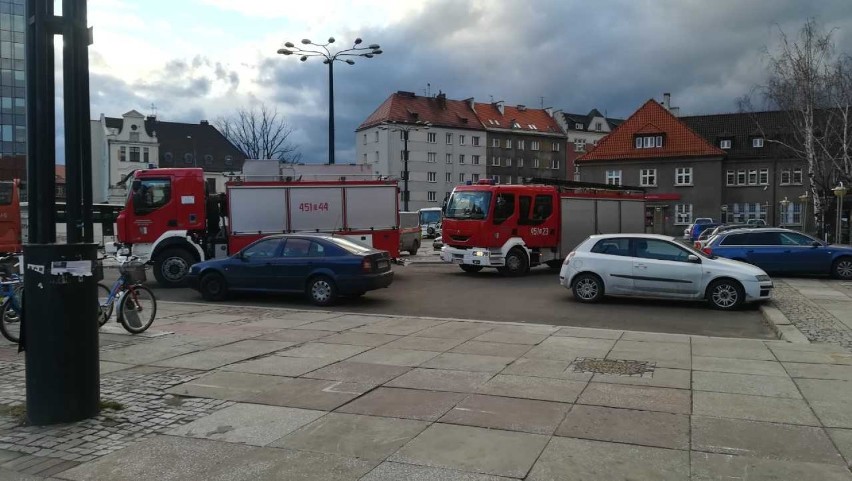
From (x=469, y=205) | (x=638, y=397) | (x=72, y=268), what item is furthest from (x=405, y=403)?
(x=469, y=205)

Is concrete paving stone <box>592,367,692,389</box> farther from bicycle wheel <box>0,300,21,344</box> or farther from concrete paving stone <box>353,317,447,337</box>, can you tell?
bicycle wheel <box>0,300,21,344</box>

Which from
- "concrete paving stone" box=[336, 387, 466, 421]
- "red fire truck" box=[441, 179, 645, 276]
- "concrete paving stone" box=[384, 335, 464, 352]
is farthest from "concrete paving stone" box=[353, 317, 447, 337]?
"red fire truck" box=[441, 179, 645, 276]

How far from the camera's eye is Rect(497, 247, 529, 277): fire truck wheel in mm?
19938

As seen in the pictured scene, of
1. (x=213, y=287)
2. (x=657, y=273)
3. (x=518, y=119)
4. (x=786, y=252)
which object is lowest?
(x=213, y=287)

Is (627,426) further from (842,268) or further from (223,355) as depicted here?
(842,268)

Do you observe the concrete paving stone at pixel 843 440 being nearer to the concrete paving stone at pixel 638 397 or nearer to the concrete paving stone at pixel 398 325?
the concrete paving stone at pixel 638 397

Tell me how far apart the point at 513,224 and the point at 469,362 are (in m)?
12.5

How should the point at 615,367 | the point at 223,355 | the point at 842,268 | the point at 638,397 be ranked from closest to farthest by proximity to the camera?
the point at 638,397 → the point at 615,367 → the point at 223,355 → the point at 842,268

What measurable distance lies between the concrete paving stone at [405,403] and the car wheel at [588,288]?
8130mm

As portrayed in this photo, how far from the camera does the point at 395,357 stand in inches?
318

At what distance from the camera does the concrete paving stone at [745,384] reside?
6.34 m

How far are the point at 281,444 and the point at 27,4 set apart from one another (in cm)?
412

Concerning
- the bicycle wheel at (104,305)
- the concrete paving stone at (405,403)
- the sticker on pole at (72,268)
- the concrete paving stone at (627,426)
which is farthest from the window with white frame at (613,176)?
the sticker on pole at (72,268)

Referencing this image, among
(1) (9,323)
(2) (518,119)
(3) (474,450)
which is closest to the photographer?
(3) (474,450)
